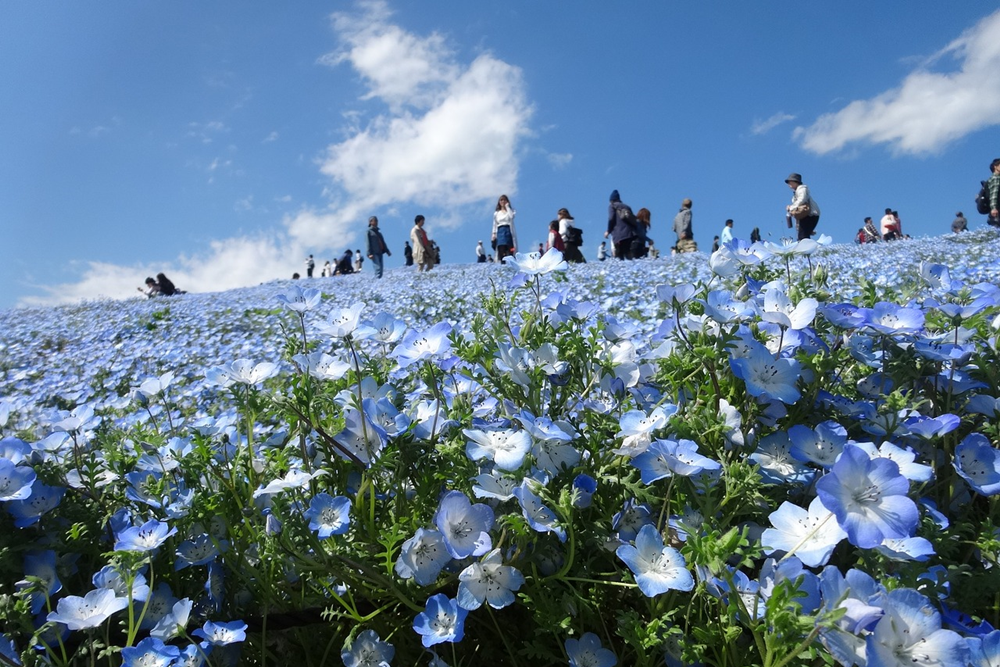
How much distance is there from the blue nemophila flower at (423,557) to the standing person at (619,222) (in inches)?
490

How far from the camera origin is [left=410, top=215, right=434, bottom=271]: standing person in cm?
1390

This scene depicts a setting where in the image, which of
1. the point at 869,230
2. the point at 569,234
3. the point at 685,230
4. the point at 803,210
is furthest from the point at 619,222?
the point at 869,230

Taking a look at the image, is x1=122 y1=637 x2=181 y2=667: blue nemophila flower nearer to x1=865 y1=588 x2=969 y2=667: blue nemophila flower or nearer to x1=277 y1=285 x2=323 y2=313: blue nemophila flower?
x1=277 y1=285 x2=323 y2=313: blue nemophila flower

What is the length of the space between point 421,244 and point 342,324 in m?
13.3

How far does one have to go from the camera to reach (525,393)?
1.27 meters

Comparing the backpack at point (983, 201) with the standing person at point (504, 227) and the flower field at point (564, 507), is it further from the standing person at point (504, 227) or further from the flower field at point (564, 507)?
the flower field at point (564, 507)

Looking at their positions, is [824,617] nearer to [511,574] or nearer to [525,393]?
[511,574]

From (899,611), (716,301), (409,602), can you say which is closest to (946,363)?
(716,301)

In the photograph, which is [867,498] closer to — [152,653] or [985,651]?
[985,651]

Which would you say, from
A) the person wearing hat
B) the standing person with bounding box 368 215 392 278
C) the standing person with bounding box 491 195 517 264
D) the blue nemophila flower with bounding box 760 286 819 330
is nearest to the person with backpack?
the person wearing hat

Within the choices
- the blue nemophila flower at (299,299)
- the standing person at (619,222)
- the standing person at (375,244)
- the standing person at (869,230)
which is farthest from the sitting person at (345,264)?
the blue nemophila flower at (299,299)

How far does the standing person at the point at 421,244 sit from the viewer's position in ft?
45.6

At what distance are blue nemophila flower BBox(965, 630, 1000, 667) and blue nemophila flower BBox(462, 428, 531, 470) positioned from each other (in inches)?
24.0

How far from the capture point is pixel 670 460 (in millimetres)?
942
